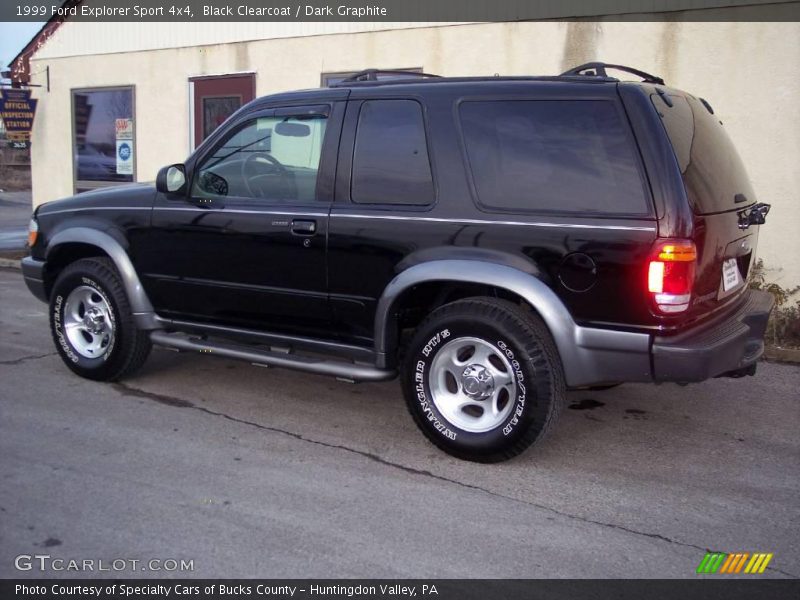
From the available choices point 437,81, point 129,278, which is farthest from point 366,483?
point 129,278

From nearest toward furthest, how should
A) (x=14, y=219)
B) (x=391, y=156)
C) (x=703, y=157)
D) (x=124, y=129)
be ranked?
(x=703, y=157) < (x=391, y=156) < (x=124, y=129) < (x=14, y=219)

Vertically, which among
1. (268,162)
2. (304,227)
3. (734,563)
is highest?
(268,162)

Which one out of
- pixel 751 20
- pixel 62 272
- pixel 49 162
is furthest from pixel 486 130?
pixel 49 162

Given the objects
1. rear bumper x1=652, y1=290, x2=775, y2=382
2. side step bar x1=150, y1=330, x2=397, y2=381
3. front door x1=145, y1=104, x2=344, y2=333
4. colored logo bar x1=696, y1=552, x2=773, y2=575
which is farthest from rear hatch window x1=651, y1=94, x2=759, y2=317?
front door x1=145, y1=104, x2=344, y2=333

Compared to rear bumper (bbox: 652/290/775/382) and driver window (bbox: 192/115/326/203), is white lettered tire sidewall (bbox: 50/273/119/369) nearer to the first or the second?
driver window (bbox: 192/115/326/203)

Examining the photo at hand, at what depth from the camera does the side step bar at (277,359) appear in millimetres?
4640

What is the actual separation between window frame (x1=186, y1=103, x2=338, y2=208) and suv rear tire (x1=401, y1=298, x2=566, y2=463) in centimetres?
104

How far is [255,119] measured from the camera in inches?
200

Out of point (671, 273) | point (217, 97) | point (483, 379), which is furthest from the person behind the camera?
point (217, 97)

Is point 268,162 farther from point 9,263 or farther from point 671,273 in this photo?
point 9,263

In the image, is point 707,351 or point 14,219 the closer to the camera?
point 707,351

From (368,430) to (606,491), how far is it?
149cm

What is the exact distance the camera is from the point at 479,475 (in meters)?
4.27

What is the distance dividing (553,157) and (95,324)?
3.39 metres
